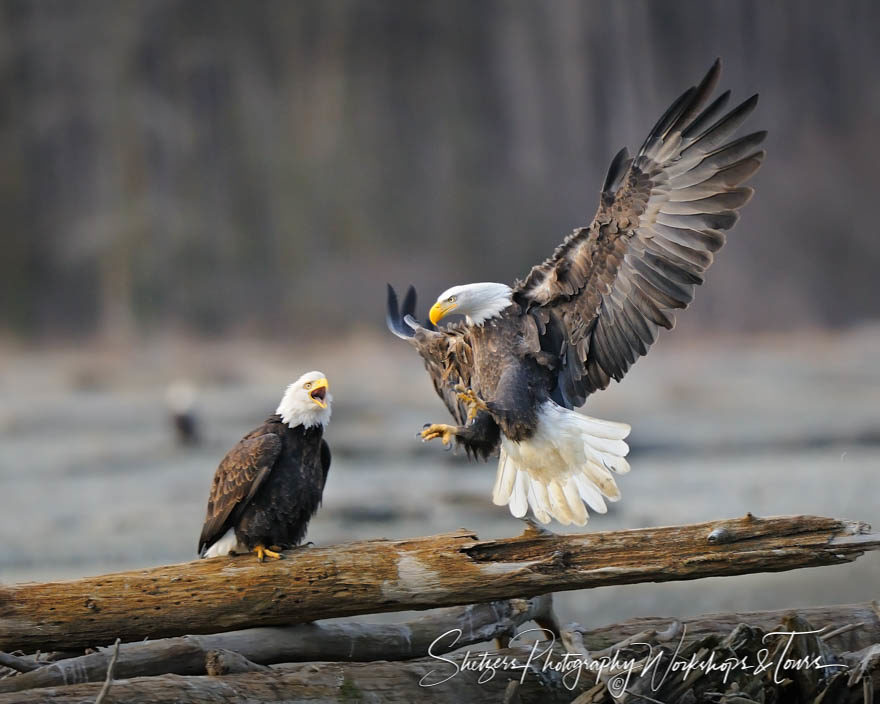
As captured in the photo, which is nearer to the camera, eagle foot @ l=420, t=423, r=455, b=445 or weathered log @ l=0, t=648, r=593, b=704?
weathered log @ l=0, t=648, r=593, b=704

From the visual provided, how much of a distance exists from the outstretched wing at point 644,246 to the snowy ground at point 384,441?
8.89 ft

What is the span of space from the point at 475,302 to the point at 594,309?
0.32 m

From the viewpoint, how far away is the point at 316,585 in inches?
92.7

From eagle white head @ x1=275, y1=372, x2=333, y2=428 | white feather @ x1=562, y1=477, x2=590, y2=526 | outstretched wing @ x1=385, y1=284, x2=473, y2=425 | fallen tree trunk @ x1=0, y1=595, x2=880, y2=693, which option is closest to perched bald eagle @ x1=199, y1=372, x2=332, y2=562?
eagle white head @ x1=275, y1=372, x2=333, y2=428

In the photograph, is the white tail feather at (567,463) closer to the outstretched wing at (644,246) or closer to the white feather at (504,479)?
the white feather at (504,479)

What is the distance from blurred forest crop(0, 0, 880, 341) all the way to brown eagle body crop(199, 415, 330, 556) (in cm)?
294

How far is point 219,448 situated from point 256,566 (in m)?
3.29

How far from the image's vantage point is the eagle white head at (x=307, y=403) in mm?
2604

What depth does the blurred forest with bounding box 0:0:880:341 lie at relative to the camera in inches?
217

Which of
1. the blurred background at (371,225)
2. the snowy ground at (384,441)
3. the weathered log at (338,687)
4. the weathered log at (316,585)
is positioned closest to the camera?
the weathered log at (338,687)

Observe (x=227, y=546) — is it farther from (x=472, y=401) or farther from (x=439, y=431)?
(x=472, y=401)

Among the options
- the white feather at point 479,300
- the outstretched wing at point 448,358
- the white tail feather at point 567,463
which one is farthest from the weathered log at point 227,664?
the white feather at point 479,300

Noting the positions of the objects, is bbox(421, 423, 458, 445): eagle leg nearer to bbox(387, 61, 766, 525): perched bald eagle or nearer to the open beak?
bbox(387, 61, 766, 525): perched bald eagle

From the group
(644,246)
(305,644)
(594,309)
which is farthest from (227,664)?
(644,246)
